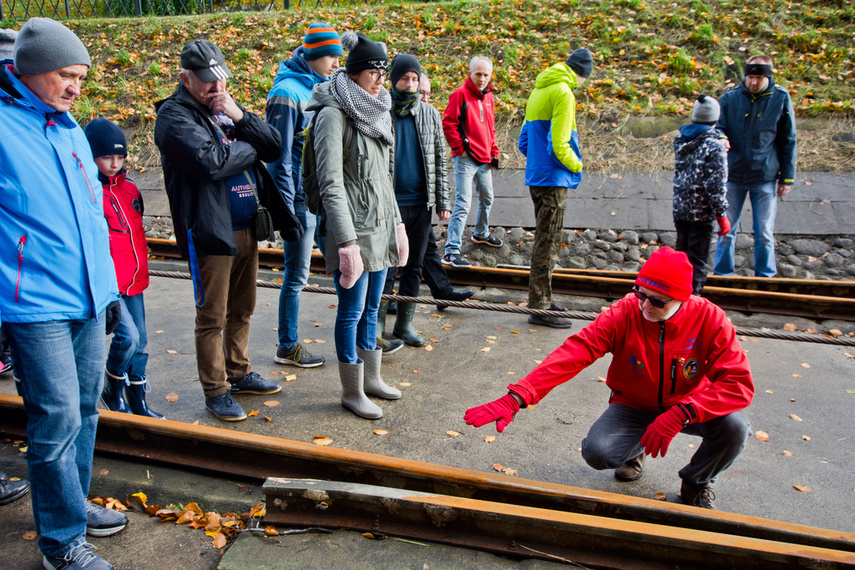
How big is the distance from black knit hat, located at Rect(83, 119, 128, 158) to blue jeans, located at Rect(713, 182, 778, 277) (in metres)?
6.39

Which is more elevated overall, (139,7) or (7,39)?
(139,7)

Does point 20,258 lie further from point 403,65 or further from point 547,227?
point 547,227

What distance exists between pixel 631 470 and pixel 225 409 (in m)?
2.54

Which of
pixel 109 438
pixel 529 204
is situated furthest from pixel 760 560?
pixel 529 204

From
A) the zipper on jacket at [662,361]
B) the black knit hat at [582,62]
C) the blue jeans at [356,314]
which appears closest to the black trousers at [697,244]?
the black knit hat at [582,62]

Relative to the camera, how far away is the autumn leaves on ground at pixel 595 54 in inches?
392

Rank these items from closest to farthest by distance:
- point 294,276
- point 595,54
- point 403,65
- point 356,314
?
point 356,314 < point 403,65 < point 294,276 < point 595,54

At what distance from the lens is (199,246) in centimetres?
351

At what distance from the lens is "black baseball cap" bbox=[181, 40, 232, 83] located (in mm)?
3295

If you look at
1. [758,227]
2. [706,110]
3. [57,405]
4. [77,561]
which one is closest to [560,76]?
[706,110]

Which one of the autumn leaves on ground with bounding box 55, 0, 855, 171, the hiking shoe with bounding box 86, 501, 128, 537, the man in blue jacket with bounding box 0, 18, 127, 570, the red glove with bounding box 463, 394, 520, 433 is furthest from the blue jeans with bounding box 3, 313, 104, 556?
the autumn leaves on ground with bounding box 55, 0, 855, 171

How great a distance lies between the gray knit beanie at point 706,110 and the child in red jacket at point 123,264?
196 inches

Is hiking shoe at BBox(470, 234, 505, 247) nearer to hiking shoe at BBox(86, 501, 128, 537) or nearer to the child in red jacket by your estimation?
the child in red jacket

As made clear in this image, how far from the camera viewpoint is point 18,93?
2.36m
